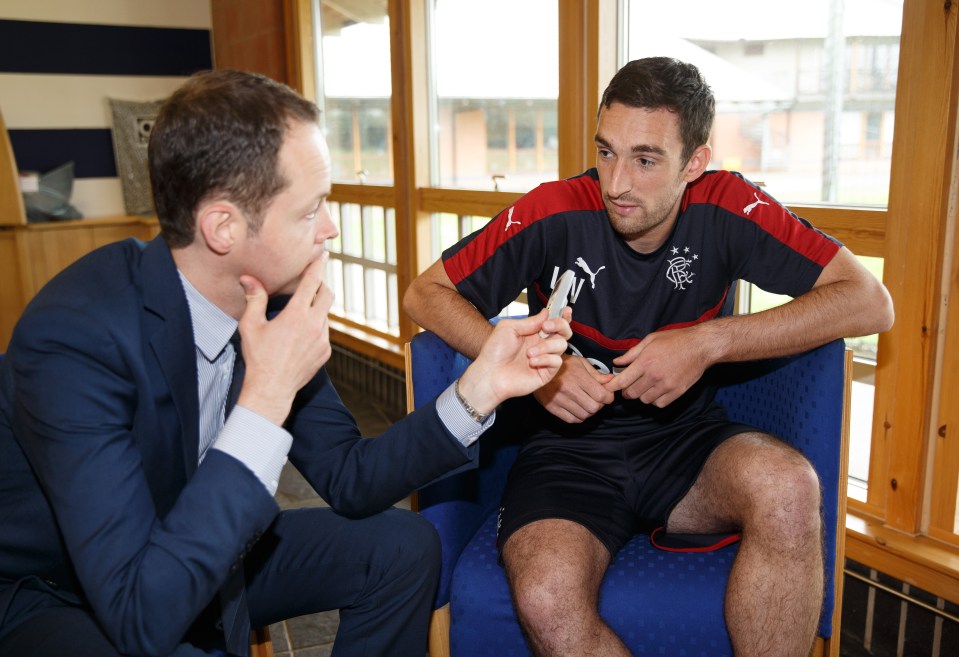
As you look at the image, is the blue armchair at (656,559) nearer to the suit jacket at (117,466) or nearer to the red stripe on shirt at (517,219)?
the red stripe on shirt at (517,219)

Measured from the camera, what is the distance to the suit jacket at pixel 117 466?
3.12 ft

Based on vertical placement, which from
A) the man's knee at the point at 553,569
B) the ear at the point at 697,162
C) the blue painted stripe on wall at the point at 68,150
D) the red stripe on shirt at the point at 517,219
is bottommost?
the man's knee at the point at 553,569

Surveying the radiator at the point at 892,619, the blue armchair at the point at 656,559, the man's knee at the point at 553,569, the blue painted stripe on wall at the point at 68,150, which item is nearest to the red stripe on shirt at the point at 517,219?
the blue armchair at the point at 656,559

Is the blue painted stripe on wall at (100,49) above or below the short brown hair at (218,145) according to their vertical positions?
above

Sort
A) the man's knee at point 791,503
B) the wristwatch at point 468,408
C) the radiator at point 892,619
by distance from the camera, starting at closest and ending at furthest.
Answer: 1. the wristwatch at point 468,408
2. the man's knee at point 791,503
3. the radiator at point 892,619

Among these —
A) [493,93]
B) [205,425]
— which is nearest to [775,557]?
[205,425]

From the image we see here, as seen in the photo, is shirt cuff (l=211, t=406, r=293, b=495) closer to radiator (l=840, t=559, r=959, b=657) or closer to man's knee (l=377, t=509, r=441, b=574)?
man's knee (l=377, t=509, r=441, b=574)

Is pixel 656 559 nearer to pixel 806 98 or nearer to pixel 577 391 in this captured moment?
pixel 577 391

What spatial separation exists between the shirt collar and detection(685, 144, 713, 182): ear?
950 millimetres

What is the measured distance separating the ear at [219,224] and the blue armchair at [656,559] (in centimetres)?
54

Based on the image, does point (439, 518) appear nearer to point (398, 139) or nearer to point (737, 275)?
point (737, 275)

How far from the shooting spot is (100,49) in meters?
5.05

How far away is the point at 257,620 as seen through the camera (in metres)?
1.32

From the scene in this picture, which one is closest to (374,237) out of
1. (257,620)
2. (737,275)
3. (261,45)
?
(261,45)
